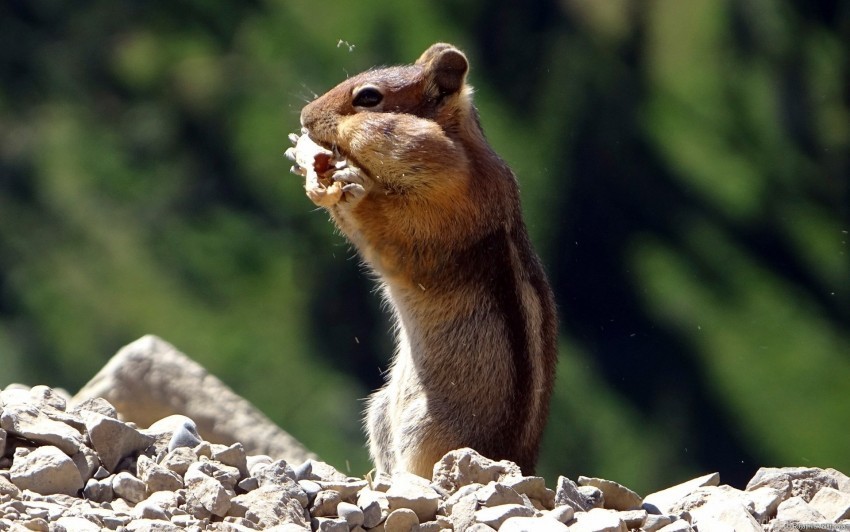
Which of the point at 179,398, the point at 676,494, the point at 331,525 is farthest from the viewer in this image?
the point at 179,398

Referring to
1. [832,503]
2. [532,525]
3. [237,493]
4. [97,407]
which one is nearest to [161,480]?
[237,493]

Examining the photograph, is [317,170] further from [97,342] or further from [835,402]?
[835,402]

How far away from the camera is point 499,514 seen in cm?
306

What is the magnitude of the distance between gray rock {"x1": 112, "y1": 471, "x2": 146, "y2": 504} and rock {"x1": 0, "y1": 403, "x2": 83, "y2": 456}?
19cm

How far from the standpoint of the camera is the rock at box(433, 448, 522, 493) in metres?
3.51

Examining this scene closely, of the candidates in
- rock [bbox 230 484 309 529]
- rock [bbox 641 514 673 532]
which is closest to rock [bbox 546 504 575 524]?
rock [bbox 641 514 673 532]

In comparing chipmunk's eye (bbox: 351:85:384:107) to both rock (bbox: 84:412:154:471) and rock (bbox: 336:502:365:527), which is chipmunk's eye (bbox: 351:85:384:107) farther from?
rock (bbox: 336:502:365:527)

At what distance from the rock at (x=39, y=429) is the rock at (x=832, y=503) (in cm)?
238

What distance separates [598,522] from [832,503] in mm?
1270

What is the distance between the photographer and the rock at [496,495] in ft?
10.5

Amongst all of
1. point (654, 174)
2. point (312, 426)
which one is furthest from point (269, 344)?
point (654, 174)

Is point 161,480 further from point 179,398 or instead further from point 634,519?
point 179,398

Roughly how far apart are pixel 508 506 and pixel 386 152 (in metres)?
2.10

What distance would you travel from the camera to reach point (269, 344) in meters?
7.50
